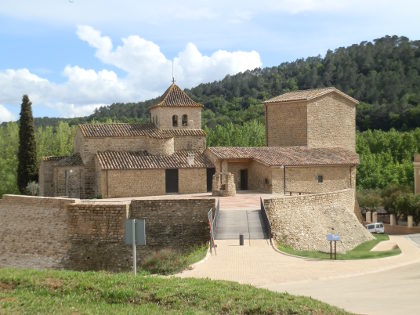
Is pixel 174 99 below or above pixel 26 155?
above

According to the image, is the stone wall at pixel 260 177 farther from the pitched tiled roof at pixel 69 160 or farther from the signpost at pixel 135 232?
the signpost at pixel 135 232

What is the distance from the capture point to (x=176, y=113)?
34688 mm

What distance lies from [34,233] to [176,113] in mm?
14385

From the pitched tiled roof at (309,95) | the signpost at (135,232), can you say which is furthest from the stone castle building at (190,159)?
the signpost at (135,232)

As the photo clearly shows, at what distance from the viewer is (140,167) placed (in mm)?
29688

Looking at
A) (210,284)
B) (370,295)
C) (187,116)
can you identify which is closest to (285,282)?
(370,295)

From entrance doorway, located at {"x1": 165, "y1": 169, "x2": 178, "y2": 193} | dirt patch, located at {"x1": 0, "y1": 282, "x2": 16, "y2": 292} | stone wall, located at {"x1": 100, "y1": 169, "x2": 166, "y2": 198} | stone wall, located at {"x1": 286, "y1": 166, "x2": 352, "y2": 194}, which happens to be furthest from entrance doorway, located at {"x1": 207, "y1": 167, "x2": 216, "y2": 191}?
dirt patch, located at {"x1": 0, "y1": 282, "x2": 16, "y2": 292}

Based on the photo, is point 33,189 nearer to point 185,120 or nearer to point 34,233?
point 185,120

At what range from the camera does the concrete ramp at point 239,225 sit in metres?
20.5

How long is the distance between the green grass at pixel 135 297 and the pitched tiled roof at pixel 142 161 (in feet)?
56.9

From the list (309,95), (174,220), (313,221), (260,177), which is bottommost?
(313,221)

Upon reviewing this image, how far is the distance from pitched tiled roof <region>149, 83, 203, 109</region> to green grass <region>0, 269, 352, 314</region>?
2285cm

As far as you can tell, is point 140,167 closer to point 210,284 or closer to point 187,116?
point 187,116

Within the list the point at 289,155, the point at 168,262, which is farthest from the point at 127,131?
the point at 168,262
